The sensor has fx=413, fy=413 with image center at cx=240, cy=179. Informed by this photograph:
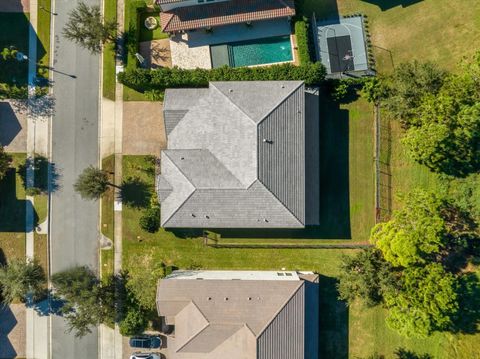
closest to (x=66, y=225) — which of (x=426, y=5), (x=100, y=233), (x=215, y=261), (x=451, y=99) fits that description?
(x=100, y=233)

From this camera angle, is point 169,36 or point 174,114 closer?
point 174,114

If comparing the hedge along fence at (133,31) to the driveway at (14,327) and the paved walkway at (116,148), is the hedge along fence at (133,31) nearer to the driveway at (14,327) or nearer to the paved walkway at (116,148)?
the paved walkway at (116,148)

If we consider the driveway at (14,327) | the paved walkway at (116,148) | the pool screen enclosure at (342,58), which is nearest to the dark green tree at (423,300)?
the pool screen enclosure at (342,58)

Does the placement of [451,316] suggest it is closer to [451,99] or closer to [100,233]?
[451,99]

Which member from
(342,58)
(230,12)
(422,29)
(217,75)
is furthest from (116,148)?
(422,29)

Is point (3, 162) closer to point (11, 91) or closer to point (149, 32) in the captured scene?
point (11, 91)

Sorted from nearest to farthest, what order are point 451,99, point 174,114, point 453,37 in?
point 451,99 < point 174,114 < point 453,37

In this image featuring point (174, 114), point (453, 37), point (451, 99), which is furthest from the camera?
point (453, 37)

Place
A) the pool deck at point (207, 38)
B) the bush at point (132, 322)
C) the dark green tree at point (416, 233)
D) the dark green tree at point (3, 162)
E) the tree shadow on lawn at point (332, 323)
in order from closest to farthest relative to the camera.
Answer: the dark green tree at point (416, 233) → the bush at point (132, 322) → the dark green tree at point (3, 162) → the pool deck at point (207, 38) → the tree shadow on lawn at point (332, 323)
